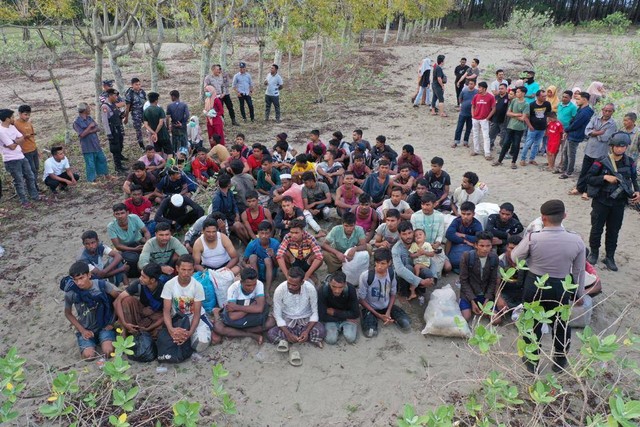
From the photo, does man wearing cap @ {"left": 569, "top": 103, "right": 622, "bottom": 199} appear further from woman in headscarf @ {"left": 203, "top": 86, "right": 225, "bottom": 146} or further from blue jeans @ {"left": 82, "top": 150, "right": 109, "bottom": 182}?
blue jeans @ {"left": 82, "top": 150, "right": 109, "bottom": 182}

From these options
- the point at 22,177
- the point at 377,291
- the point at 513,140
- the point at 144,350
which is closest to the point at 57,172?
the point at 22,177

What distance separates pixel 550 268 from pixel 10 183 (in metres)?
8.93

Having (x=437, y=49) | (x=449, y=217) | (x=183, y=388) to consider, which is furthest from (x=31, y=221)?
(x=437, y=49)

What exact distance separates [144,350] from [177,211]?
249cm

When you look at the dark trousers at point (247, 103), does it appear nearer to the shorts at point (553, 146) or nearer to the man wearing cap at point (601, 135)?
the shorts at point (553, 146)

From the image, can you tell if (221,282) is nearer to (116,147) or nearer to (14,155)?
(14,155)

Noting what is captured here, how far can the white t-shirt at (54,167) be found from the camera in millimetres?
7883

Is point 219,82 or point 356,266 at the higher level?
point 219,82

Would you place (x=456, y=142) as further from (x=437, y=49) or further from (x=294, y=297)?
(x=437, y=49)

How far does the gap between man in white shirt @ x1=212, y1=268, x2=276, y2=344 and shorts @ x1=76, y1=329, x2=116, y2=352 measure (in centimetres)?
101

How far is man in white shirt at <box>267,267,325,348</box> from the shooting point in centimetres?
481

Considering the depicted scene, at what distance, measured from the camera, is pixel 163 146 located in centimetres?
923

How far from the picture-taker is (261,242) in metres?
5.63

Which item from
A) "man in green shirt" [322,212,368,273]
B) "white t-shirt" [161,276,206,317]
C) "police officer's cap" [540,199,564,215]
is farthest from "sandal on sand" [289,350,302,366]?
"police officer's cap" [540,199,564,215]
